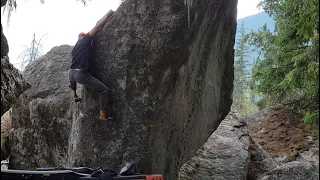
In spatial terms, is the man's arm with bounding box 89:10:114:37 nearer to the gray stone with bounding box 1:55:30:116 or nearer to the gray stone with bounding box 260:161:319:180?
the gray stone with bounding box 1:55:30:116

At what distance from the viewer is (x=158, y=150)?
8.25 m


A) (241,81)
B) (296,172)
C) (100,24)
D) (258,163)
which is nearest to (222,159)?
(258,163)

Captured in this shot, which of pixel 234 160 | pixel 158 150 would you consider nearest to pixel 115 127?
pixel 158 150

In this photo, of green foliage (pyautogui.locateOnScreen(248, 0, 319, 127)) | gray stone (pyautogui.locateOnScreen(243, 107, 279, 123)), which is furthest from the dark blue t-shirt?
gray stone (pyautogui.locateOnScreen(243, 107, 279, 123))

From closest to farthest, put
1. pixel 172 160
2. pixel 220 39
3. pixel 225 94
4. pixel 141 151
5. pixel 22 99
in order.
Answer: pixel 141 151 → pixel 172 160 → pixel 220 39 → pixel 225 94 → pixel 22 99

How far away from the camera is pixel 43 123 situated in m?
12.2

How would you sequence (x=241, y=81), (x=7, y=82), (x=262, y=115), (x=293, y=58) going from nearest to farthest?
(x=7, y=82), (x=293, y=58), (x=262, y=115), (x=241, y=81)

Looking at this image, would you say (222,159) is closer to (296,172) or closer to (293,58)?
(296,172)

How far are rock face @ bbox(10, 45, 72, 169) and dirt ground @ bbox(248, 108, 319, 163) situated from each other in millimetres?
7139

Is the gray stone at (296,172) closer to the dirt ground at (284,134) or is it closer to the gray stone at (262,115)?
the dirt ground at (284,134)

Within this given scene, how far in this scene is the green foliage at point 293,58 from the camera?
269 inches

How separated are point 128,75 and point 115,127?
110cm

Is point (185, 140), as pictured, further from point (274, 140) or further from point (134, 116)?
point (274, 140)

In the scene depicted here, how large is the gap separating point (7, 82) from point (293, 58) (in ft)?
19.9
